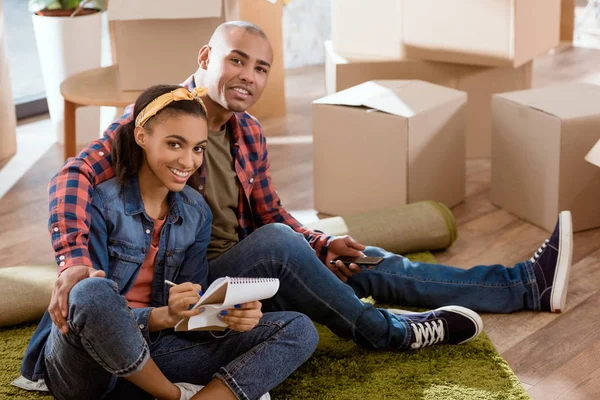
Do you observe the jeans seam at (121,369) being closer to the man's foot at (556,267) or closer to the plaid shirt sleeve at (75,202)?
the plaid shirt sleeve at (75,202)

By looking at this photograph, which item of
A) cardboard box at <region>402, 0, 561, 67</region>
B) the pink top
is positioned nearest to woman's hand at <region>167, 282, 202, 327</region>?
the pink top

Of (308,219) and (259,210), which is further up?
(259,210)

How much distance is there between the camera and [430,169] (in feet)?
8.93

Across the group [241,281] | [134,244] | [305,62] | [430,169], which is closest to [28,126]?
[305,62]

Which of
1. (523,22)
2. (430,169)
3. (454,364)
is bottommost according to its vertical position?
(454,364)

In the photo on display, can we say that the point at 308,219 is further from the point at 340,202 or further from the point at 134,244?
the point at 134,244

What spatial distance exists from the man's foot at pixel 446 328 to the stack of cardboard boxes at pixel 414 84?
76 centimetres

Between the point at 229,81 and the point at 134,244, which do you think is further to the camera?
the point at 229,81

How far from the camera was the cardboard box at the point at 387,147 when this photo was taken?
2.66 meters

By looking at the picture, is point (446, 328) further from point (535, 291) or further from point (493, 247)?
point (493, 247)

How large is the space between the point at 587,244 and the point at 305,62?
248cm

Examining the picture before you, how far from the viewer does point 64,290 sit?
5.08 feet

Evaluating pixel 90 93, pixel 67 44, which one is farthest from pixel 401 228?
pixel 67 44

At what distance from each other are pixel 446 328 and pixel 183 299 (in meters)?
0.67
